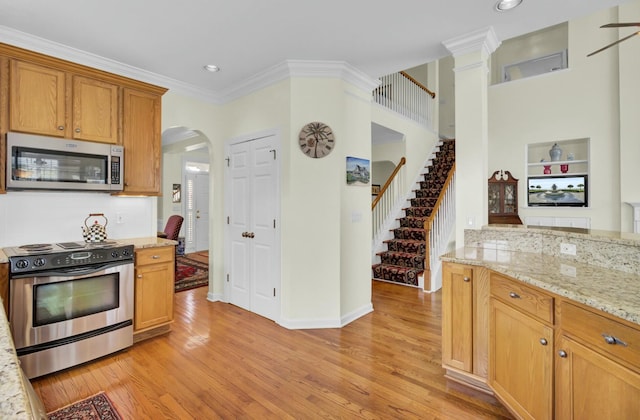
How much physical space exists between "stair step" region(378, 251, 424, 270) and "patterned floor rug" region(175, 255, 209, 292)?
3030 mm

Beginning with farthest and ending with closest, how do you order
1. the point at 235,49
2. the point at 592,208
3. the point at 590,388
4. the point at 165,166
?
the point at 165,166 → the point at 592,208 → the point at 235,49 → the point at 590,388

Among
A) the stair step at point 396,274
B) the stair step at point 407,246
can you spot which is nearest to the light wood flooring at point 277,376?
the stair step at point 396,274

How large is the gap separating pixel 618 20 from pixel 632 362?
6.82 meters

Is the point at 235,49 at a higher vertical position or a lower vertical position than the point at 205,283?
higher

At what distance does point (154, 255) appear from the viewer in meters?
3.01

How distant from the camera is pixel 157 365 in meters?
2.53

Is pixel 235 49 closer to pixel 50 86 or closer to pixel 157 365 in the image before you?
pixel 50 86

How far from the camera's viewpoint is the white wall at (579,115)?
533 cm

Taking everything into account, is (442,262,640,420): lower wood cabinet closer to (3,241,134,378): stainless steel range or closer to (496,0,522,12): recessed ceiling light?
(496,0,522,12): recessed ceiling light

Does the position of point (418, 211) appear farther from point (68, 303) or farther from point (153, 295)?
point (68, 303)

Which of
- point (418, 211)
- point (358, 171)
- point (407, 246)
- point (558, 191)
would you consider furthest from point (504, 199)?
point (358, 171)

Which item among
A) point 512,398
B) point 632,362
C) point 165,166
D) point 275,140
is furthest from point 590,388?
point 165,166

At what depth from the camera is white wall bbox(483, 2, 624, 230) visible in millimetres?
5332

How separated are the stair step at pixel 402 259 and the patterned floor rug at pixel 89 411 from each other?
4.21m
